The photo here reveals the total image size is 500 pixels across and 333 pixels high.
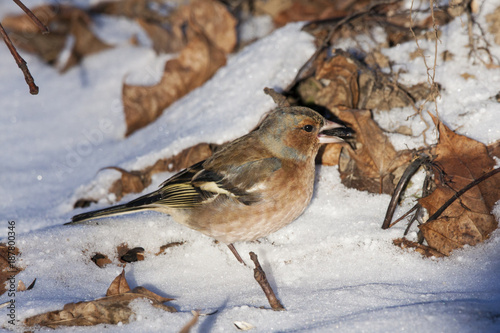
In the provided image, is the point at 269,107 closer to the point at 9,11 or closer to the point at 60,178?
the point at 60,178

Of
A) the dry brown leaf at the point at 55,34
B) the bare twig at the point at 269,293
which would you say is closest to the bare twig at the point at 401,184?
the bare twig at the point at 269,293

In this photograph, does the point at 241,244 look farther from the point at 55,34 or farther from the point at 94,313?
the point at 55,34

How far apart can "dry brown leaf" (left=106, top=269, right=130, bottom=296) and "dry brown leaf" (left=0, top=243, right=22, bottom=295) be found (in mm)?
772

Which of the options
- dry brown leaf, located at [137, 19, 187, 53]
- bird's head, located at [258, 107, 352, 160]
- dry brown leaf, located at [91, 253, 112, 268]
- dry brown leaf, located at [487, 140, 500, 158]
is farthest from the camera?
dry brown leaf, located at [137, 19, 187, 53]

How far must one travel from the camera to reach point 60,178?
5145 mm

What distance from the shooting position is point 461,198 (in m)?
3.23

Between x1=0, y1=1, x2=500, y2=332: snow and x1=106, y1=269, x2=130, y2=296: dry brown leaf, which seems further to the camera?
x1=106, y1=269, x2=130, y2=296: dry brown leaf

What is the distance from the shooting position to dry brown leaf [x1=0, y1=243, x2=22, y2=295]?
3428 millimetres

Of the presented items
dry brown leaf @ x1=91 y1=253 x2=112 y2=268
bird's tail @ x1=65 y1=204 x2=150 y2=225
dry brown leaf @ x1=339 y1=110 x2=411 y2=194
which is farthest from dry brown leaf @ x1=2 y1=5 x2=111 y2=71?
dry brown leaf @ x1=339 y1=110 x2=411 y2=194

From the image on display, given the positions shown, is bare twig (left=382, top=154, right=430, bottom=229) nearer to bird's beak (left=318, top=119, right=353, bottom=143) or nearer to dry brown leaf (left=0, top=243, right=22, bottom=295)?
bird's beak (left=318, top=119, right=353, bottom=143)

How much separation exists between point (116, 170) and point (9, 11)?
4.06 m

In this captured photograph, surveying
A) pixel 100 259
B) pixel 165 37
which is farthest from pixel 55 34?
pixel 100 259

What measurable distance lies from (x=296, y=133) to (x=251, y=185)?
58 centimetres

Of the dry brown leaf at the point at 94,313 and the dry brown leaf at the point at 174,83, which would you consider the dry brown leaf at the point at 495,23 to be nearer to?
the dry brown leaf at the point at 174,83
